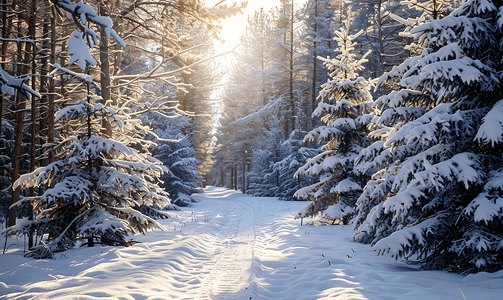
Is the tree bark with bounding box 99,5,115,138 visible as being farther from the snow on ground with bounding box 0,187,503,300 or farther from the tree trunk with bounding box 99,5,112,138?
the snow on ground with bounding box 0,187,503,300

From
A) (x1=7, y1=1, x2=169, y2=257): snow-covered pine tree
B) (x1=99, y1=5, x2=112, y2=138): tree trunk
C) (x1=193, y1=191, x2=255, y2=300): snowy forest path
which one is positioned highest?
(x1=99, y1=5, x2=112, y2=138): tree trunk

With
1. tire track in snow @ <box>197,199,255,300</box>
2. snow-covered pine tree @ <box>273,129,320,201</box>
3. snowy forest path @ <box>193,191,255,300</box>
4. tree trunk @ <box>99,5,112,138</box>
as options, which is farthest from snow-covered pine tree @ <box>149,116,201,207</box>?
tire track in snow @ <box>197,199,255,300</box>

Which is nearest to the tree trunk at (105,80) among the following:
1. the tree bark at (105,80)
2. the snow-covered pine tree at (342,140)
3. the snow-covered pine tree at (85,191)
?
the tree bark at (105,80)

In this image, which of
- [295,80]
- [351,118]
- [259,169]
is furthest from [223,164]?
[351,118]

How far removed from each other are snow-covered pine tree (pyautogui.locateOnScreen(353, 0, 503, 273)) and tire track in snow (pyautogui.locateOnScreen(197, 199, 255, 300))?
9.20 feet

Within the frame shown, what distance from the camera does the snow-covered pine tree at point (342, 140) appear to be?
36.8ft

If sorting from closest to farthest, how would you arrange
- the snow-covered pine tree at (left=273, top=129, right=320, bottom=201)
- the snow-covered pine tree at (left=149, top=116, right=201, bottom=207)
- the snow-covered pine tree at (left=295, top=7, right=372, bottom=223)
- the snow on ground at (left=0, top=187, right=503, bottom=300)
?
the snow on ground at (left=0, top=187, right=503, bottom=300) → the snow-covered pine tree at (left=295, top=7, right=372, bottom=223) → the snow-covered pine tree at (left=149, top=116, right=201, bottom=207) → the snow-covered pine tree at (left=273, top=129, right=320, bottom=201)

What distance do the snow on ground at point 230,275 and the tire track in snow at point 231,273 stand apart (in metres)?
0.02

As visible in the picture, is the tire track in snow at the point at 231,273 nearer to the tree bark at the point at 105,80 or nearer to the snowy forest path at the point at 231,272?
the snowy forest path at the point at 231,272

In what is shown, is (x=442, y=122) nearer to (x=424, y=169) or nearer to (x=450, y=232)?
(x=424, y=169)

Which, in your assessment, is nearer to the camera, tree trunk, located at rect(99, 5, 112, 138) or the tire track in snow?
the tire track in snow

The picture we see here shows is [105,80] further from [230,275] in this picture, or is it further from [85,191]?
[230,275]

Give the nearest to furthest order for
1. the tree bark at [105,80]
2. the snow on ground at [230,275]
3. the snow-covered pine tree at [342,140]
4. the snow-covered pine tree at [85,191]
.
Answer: the snow on ground at [230,275] → the snow-covered pine tree at [85,191] → the tree bark at [105,80] → the snow-covered pine tree at [342,140]

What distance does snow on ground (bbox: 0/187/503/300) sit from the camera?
428 centimetres
